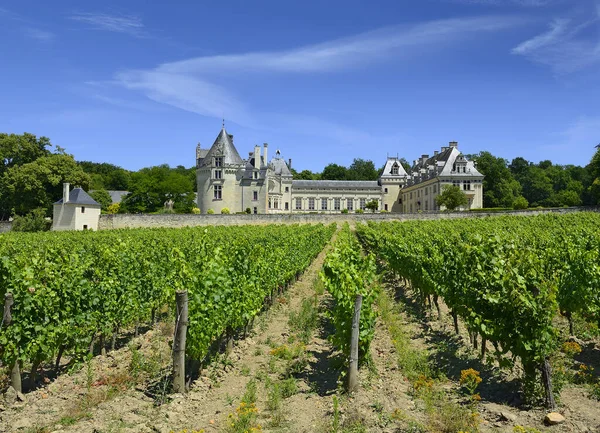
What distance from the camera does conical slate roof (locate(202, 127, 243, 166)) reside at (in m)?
55.8

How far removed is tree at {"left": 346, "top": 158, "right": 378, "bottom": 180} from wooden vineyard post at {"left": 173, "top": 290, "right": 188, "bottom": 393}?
8784 cm

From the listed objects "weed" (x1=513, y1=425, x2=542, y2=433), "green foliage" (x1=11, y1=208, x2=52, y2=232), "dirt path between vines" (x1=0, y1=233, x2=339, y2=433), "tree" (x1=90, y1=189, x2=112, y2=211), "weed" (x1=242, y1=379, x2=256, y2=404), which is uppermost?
"tree" (x1=90, y1=189, x2=112, y2=211)

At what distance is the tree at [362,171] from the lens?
95312mm

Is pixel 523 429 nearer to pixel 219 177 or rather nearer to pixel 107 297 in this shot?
pixel 107 297

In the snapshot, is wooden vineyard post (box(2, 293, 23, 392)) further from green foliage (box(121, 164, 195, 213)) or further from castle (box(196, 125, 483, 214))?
green foliage (box(121, 164, 195, 213))

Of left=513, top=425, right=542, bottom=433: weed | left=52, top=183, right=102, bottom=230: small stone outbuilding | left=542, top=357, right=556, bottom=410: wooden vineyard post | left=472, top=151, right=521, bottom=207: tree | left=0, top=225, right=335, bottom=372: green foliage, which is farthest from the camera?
left=472, top=151, right=521, bottom=207: tree

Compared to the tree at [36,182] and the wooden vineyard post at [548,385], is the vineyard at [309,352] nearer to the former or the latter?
the wooden vineyard post at [548,385]

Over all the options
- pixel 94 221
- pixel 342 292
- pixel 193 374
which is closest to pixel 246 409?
pixel 193 374

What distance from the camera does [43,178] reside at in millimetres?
46938

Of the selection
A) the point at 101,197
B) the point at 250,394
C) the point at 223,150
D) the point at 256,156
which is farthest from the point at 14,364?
the point at 101,197

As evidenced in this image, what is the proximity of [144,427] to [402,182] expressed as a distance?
71609 millimetres

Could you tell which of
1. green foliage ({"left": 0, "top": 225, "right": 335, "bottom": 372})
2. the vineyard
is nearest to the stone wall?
green foliage ({"left": 0, "top": 225, "right": 335, "bottom": 372})

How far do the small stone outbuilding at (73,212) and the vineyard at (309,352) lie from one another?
35.9m

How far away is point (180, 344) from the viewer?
6621mm
